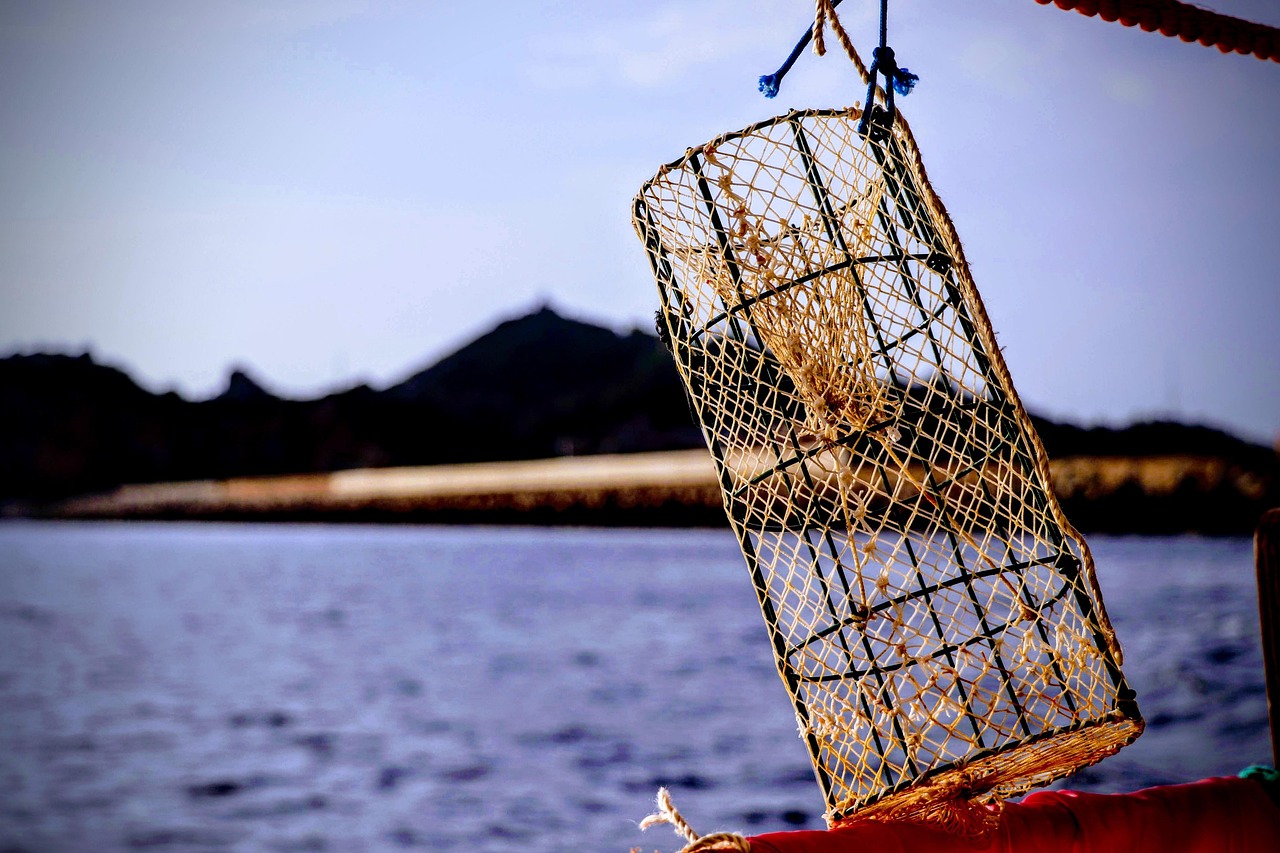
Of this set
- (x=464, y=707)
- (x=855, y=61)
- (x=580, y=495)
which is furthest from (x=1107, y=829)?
(x=580, y=495)

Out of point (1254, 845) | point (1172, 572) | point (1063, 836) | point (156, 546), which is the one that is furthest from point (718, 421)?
point (156, 546)

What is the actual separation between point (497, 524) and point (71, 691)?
16.7 metres

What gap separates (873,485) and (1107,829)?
0.48 metres

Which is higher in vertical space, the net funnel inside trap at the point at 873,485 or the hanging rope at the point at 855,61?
the hanging rope at the point at 855,61

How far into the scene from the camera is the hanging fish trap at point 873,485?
3.95ft

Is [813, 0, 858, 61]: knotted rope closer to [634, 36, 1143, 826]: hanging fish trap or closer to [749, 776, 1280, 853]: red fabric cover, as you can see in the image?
[634, 36, 1143, 826]: hanging fish trap

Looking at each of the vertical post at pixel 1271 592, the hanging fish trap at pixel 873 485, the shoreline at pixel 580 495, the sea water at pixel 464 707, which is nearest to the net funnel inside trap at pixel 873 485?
the hanging fish trap at pixel 873 485

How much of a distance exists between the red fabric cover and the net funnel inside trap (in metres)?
0.04

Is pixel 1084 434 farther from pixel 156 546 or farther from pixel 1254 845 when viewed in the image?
pixel 156 546

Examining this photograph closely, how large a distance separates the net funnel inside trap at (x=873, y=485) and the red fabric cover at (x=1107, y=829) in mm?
43

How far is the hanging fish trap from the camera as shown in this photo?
1.21 meters

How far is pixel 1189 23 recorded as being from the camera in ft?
4.28

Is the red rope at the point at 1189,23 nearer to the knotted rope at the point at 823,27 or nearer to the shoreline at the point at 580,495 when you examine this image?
the knotted rope at the point at 823,27

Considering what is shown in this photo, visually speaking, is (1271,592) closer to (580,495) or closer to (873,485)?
(873,485)
